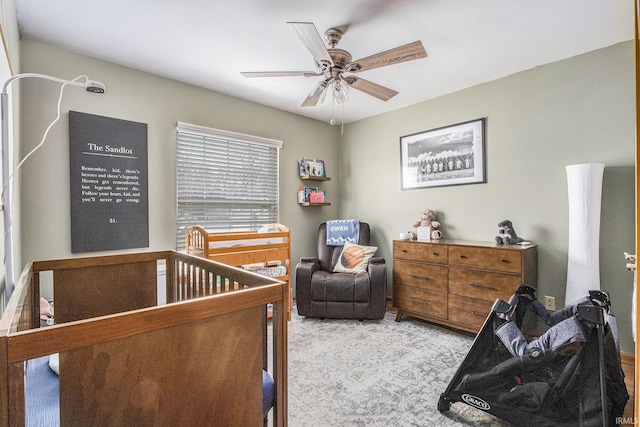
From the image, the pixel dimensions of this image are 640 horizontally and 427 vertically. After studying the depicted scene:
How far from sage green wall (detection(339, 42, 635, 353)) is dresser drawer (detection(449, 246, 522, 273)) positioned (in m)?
0.47

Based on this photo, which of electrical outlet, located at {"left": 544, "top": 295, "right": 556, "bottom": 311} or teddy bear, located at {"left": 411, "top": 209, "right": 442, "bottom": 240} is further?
teddy bear, located at {"left": 411, "top": 209, "right": 442, "bottom": 240}

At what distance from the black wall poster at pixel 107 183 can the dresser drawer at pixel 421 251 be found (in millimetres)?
2396

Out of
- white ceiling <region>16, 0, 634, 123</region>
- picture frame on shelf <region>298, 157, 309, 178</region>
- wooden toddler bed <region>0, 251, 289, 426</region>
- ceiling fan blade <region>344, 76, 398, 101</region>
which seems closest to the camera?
wooden toddler bed <region>0, 251, 289, 426</region>

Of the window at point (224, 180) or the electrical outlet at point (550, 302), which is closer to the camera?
the electrical outlet at point (550, 302)

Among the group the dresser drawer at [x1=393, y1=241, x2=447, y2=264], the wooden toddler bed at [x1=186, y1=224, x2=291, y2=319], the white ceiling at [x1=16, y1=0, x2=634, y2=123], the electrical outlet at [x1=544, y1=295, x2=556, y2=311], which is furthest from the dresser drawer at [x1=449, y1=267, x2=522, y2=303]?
the white ceiling at [x1=16, y1=0, x2=634, y2=123]

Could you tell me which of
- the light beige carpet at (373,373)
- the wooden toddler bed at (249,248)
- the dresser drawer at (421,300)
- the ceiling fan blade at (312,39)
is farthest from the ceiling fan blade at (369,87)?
the light beige carpet at (373,373)

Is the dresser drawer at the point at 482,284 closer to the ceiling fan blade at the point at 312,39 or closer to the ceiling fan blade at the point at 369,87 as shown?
the ceiling fan blade at the point at 369,87

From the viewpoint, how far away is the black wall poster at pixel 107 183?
7.80 feet

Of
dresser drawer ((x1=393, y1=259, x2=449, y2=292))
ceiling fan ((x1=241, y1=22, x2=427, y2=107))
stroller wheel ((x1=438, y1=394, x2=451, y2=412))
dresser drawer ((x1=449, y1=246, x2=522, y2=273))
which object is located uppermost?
ceiling fan ((x1=241, y1=22, x2=427, y2=107))

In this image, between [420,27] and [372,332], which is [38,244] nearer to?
[372,332]

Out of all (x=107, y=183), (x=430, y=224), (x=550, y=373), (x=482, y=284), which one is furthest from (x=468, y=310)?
(x=107, y=183)

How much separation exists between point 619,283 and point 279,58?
3127 millimetres

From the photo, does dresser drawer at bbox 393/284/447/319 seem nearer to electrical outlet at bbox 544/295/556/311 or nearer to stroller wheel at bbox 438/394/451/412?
electrical outlet at bbox 544/295/556/311

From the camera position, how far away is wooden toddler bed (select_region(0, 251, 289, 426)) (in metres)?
0.58
